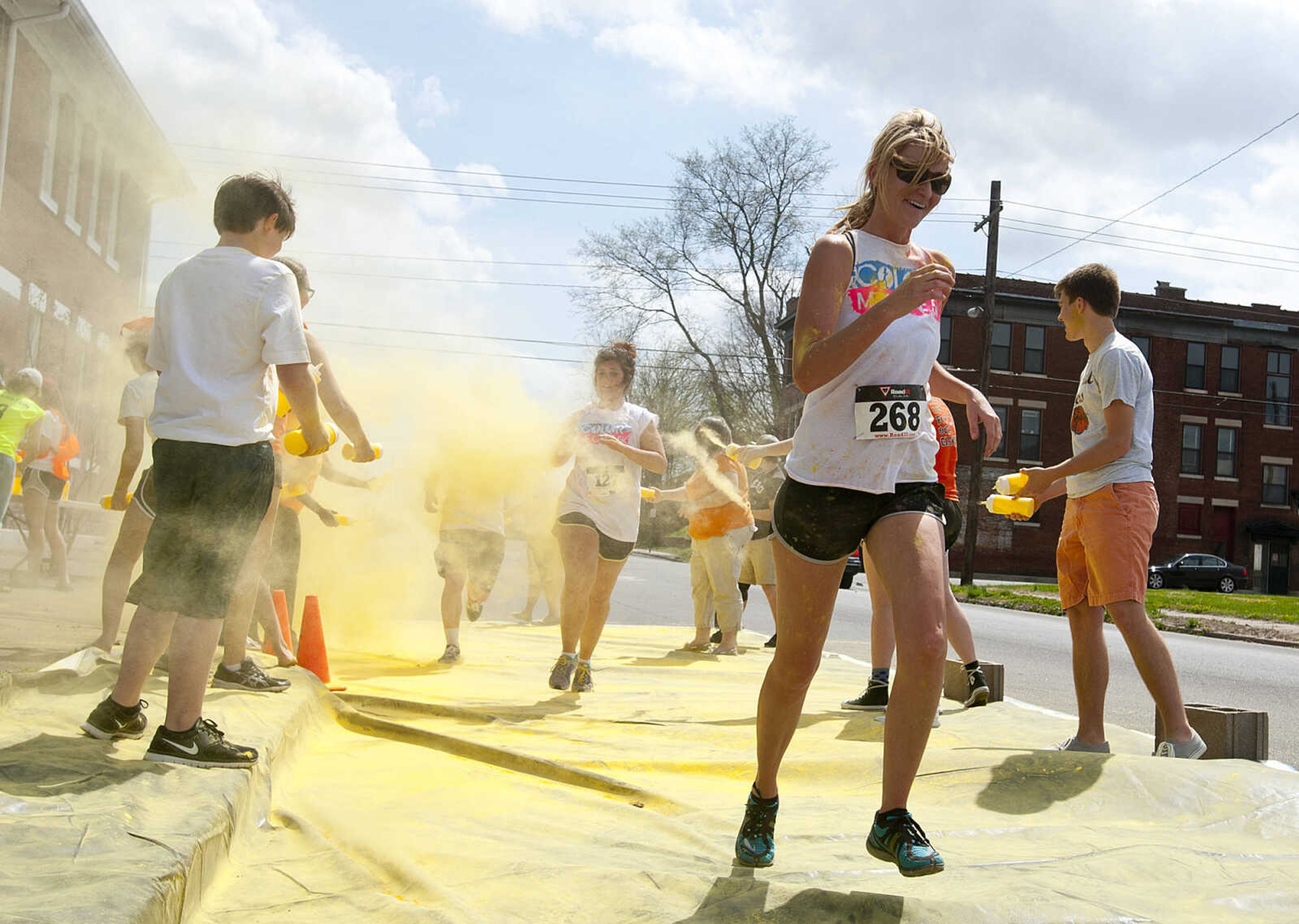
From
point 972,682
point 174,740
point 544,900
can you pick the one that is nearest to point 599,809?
point 544,900

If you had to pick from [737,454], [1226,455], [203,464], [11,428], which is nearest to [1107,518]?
[737,454]

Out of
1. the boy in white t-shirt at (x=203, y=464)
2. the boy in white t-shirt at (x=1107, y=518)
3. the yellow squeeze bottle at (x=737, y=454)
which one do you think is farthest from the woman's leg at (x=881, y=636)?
the boy in white t-shirt at (x=203, y=464)

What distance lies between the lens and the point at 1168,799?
3.65 meters

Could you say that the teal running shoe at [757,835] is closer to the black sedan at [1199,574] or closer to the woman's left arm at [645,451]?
the woman's left arm at [645,451]

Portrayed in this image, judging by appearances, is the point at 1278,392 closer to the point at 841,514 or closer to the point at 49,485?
the point at 49,485

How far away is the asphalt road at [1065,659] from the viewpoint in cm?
767

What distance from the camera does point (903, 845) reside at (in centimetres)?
259

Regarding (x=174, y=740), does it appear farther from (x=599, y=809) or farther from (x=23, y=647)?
(x=23, y=647)

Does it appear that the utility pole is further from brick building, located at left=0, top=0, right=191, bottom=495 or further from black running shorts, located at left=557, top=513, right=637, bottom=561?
black running shorts, located at left=557, top=513, right=637, bottom=561

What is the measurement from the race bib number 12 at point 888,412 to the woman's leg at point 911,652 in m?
0.25

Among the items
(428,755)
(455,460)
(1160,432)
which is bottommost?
(428,755)

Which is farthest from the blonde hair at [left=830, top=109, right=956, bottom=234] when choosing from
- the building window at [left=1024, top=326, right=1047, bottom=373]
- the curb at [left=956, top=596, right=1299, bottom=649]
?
the building window at [left=1024, top=326, right=1047, bottom=373]

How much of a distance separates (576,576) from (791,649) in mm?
3055

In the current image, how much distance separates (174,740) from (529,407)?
4672mm
